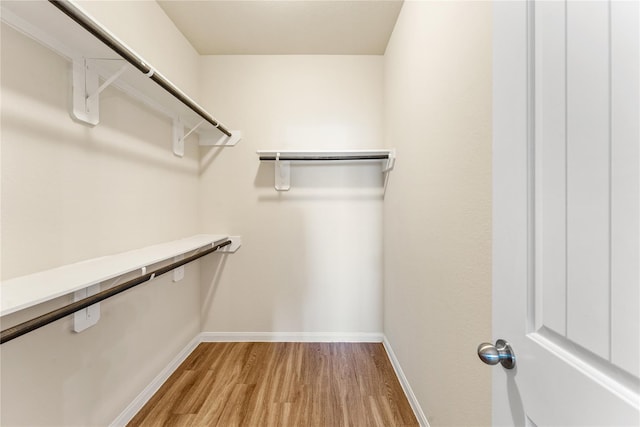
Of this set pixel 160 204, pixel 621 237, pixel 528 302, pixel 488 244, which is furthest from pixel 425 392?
pixel 160 204

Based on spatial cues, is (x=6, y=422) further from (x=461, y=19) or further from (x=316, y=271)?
(x=461, y=19)

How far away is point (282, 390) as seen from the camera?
1.70 meters

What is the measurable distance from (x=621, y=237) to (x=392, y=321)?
1.83m

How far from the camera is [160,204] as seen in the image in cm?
174

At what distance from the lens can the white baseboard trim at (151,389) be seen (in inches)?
56.4

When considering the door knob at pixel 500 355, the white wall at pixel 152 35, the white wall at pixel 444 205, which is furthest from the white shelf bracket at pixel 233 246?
the door knob at pixel 500 355

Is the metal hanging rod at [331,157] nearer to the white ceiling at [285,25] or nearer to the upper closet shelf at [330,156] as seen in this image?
the upper closet shelf at [330,156]

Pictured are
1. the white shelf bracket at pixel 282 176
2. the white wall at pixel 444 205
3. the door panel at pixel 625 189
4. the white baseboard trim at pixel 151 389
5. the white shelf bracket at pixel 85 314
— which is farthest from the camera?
the white shelf bracket at pixel 282 176

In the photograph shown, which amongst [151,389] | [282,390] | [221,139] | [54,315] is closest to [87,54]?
[54,315]

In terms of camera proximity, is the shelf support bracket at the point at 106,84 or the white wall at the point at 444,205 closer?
the white wall at the point at 444,205

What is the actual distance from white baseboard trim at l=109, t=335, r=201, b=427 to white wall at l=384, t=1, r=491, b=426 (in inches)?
58.4

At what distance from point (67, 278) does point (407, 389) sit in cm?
170

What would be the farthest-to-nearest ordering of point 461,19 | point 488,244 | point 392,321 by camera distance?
point 392,321 < point 461,19 < point 488,244

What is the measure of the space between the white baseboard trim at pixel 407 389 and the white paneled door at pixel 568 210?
105 centimetres
